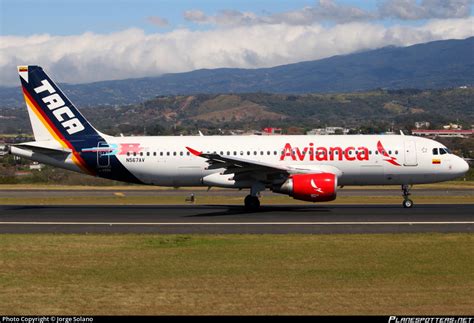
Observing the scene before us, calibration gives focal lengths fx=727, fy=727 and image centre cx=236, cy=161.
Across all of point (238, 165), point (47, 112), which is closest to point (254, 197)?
point (238, 165)

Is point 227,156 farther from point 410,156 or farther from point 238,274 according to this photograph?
point 238,274

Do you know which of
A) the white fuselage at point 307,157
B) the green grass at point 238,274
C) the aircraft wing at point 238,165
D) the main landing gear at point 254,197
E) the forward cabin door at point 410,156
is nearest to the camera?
the green grass at point 238,274

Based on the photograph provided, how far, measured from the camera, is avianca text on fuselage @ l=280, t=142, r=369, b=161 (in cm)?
3931

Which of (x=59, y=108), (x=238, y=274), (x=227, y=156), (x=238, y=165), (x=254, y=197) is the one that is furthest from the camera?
(x=59, y=108)

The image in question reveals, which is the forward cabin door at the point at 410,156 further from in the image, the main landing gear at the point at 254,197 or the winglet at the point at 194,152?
the winglet at the point at 194,152

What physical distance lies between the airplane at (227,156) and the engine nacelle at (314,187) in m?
0.49

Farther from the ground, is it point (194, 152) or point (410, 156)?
point (194, 152)

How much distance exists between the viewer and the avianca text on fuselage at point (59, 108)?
41531 mm

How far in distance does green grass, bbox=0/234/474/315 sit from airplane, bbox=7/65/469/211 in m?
11.4

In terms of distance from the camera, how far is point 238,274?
20000mm

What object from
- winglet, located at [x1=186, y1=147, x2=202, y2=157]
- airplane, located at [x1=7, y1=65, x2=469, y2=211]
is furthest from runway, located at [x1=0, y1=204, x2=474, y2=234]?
winglet, located at [x1=186, y1=147, x2=202, y2=157]

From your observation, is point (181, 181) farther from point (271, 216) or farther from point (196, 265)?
point (196, 265)

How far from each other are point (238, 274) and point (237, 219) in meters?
14.4

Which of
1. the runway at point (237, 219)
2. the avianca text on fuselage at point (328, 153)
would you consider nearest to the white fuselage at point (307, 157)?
the avianca text on fuselage at point (328, 153)
